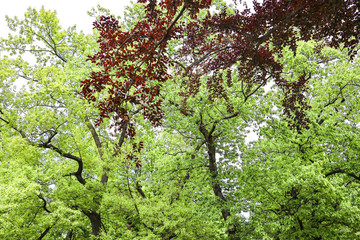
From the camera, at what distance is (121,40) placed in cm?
383

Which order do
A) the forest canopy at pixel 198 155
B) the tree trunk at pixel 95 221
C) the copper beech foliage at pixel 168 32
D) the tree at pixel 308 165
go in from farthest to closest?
1. the tree trunk at pixel 95 221
2. the forest canopy at pixel 198 155
3. the tree at pixel 308 165
4. the copper beech foliage at pixel 168 32

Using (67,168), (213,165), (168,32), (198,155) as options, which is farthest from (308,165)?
(67,168)

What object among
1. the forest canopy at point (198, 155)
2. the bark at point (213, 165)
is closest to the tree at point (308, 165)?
the forest canopy at point (198, 155)

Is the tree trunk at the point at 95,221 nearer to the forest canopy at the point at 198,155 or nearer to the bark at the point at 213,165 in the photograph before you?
the forest canopy at the point at 198,155

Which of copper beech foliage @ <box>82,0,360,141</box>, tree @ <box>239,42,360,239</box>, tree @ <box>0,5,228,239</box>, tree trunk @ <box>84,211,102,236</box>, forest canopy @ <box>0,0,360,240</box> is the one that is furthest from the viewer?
tree trunk @ <box>84,211,102,236</box>

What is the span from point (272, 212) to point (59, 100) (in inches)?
436

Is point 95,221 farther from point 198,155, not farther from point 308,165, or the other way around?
point 308,165

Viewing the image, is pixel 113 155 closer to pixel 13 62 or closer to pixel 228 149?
pixel 228 149

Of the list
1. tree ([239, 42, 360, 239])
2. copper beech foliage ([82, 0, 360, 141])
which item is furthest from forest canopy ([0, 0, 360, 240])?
copper beech foliage ([82, 0, 360, 141])

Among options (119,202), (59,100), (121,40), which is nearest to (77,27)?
(59,100)

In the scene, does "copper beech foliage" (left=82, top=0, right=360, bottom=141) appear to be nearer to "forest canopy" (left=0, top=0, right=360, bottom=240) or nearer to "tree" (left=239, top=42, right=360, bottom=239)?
"forest canopy" (left=0, top=0, right=360, bottom=240)

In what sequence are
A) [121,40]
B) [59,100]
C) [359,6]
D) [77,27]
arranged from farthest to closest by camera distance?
[77,27] → [59,100] → [121,40] → [359,6]

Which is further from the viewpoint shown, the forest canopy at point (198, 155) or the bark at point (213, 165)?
the bark at point (213, 165)

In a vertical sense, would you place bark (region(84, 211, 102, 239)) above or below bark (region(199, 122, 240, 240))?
below
